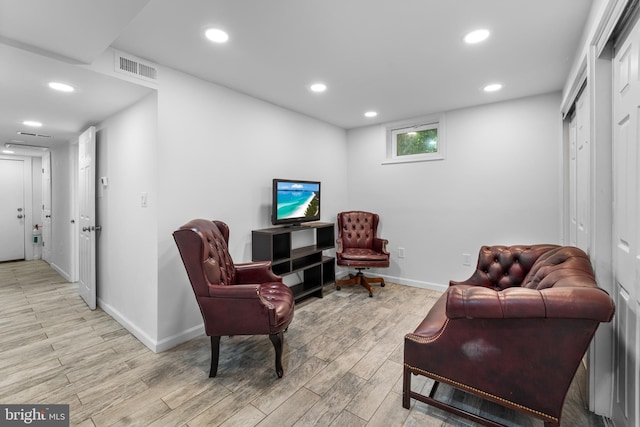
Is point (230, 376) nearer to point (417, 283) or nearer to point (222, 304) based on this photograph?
point (222, 304)

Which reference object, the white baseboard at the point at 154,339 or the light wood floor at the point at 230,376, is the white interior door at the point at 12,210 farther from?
the white baseboard at the point at 154,339

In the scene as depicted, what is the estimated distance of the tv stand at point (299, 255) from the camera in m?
3.08

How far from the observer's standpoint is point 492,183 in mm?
3525

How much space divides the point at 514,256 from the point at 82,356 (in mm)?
3636

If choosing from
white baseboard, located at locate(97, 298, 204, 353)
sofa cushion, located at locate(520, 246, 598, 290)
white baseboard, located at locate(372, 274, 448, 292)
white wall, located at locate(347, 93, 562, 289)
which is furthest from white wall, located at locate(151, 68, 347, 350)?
sofa cushion, located at locate(520, 246, 598, 290)

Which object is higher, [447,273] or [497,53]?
[497,53]

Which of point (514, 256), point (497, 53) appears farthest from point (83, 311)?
point (497, 53)

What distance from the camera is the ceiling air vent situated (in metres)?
2.19

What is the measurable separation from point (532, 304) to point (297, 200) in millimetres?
2733

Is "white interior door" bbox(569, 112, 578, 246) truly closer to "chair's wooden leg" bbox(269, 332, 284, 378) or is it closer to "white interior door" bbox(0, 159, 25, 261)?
"chair's wooden leg" bbox(269, 332, 284, 378)

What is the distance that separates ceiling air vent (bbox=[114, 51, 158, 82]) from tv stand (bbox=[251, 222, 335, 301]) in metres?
1.71

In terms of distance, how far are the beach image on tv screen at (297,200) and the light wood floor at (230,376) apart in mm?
1213

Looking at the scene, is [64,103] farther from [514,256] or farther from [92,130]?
[514,256]

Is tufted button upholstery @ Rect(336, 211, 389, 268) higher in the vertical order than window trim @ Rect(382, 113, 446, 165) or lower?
lower
